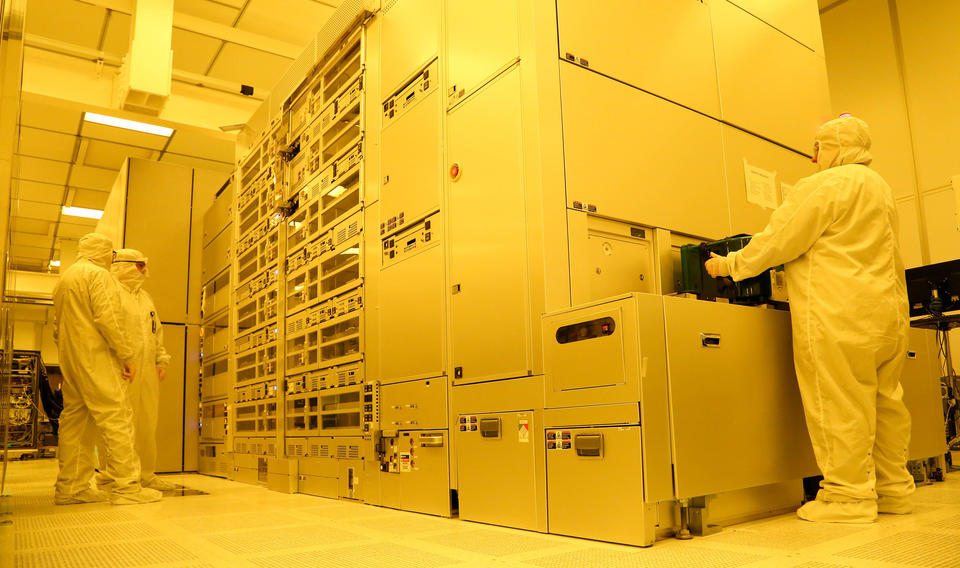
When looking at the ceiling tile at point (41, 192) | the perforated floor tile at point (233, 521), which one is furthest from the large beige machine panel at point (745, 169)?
the ceiling tile at point (41, 192)

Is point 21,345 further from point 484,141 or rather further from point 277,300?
point 484,141

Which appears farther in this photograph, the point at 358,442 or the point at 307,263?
the point at 307,263

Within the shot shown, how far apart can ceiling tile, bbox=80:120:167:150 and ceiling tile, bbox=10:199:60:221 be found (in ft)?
13.3

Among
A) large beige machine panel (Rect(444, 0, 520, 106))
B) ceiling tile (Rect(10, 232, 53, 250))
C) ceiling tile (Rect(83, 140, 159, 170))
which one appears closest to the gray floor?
large beige machine panel (Rect(444, 0, 520, 106))

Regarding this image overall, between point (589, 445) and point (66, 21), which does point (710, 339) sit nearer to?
point (589, 445)

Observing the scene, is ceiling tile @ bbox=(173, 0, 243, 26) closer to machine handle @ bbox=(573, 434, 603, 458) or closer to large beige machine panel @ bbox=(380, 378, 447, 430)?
large beige machine panel @ bbox=(380, 378, 447, 430)

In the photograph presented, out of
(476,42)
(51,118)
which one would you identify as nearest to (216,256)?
(51,118)

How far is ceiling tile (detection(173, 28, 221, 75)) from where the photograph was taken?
7.65 m

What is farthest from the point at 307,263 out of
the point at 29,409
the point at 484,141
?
the point at 29,409

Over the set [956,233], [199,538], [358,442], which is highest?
[956,233]

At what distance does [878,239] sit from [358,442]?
329 cm

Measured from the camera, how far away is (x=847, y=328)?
2963mm

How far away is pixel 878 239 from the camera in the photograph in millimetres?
3045

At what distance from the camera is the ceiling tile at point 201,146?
32.3 ft
